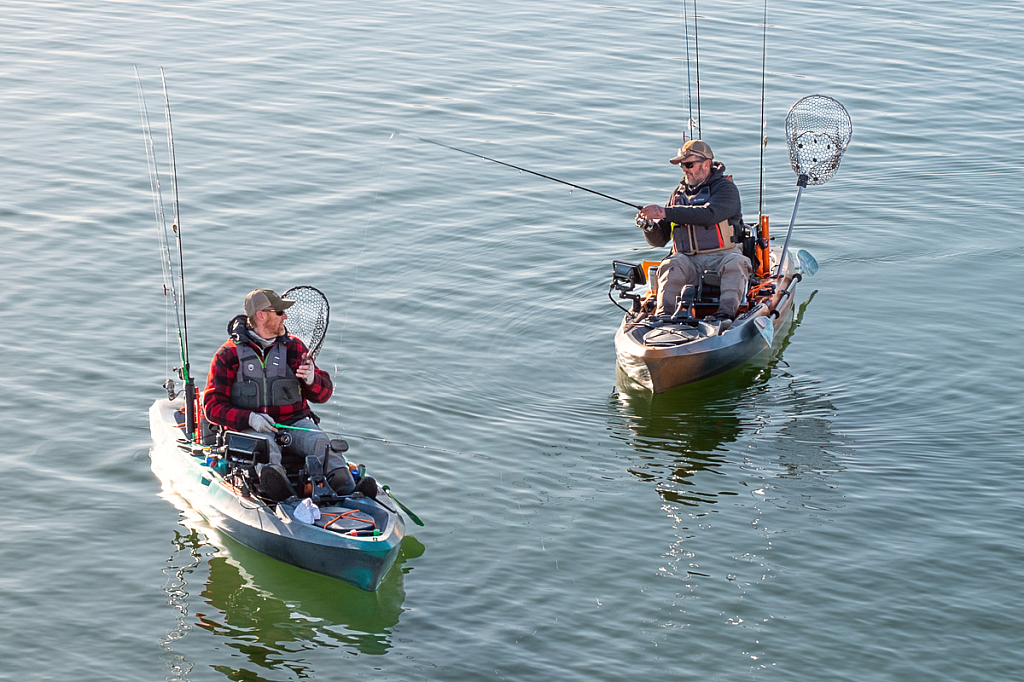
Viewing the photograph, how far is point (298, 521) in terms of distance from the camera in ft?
29.6

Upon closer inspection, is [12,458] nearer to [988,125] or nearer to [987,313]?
[987,313]

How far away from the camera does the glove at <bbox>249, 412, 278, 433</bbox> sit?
9.41 m

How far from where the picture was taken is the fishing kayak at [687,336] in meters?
12.2

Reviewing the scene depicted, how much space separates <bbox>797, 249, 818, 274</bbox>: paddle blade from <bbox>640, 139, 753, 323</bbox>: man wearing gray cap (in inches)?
66.2

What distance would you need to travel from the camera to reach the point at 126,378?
1266cm

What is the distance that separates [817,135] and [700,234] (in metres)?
2.56

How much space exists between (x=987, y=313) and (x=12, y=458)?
9763 mm

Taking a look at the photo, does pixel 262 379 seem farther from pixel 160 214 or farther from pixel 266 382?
pixel 160 214

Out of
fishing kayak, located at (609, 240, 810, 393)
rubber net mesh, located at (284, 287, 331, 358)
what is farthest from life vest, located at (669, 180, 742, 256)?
rubber net mesh, located at (284, 287, 331, 358)

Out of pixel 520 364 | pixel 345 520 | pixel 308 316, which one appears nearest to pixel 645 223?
pixel 520 364

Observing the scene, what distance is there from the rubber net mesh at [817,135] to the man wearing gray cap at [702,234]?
1861 mm

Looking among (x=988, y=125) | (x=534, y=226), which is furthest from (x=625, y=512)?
(x=988, y=125)

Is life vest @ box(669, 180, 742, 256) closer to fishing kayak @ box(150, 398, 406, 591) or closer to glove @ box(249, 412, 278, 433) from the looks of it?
fishing kayak @ box(150, 398, 406, 591)

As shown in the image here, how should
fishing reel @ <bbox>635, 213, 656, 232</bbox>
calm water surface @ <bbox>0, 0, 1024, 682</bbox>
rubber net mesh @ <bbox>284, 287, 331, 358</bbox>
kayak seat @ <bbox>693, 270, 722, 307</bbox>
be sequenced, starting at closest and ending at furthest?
1. calm water surface @ <bbox>0, 0, 1024, 682</bbox>
2. rubber net mesh @ <bbox>284, 287, 331, 358</bbox>
3. kayak seat @ <bbox>693, 270, 722, 307</bbox>
4. fishing reel @ <bbox>635, 213, 656, 232</bbox>
